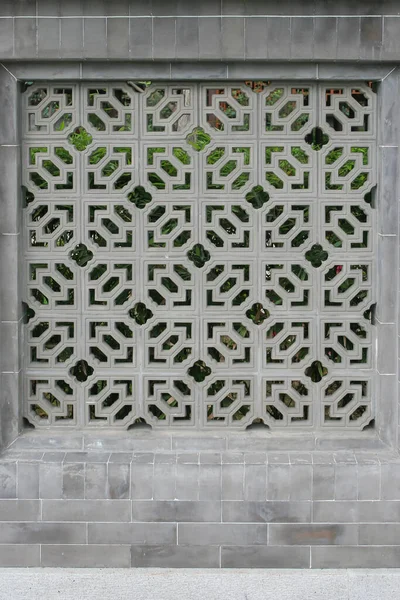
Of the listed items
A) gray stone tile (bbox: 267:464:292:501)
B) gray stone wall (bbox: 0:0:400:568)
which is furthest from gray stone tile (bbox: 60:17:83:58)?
gray stone tile (bbox: 267:464:292:501)

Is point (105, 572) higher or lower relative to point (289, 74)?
lower

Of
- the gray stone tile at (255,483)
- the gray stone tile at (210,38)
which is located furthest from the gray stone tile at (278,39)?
the gray stone tile at (255,483)

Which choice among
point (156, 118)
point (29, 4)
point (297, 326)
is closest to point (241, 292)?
point (297, 326)

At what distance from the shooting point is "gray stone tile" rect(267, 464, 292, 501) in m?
5.23

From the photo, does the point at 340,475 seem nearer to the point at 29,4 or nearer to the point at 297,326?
the point at 297,326

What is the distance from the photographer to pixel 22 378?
5422 mm

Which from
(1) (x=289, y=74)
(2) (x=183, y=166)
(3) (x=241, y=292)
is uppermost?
(1) (x=289, y=74)

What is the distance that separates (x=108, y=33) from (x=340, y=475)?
2.94 meters

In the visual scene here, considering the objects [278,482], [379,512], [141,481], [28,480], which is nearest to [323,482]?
[278,482]

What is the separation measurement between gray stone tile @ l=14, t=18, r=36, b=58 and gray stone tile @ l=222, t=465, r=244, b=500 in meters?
2.70

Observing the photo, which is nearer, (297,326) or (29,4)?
(29,4)

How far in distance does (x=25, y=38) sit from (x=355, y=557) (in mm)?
3647

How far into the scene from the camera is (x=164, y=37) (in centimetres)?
508

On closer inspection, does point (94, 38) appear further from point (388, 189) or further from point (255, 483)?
point (255, 483)
